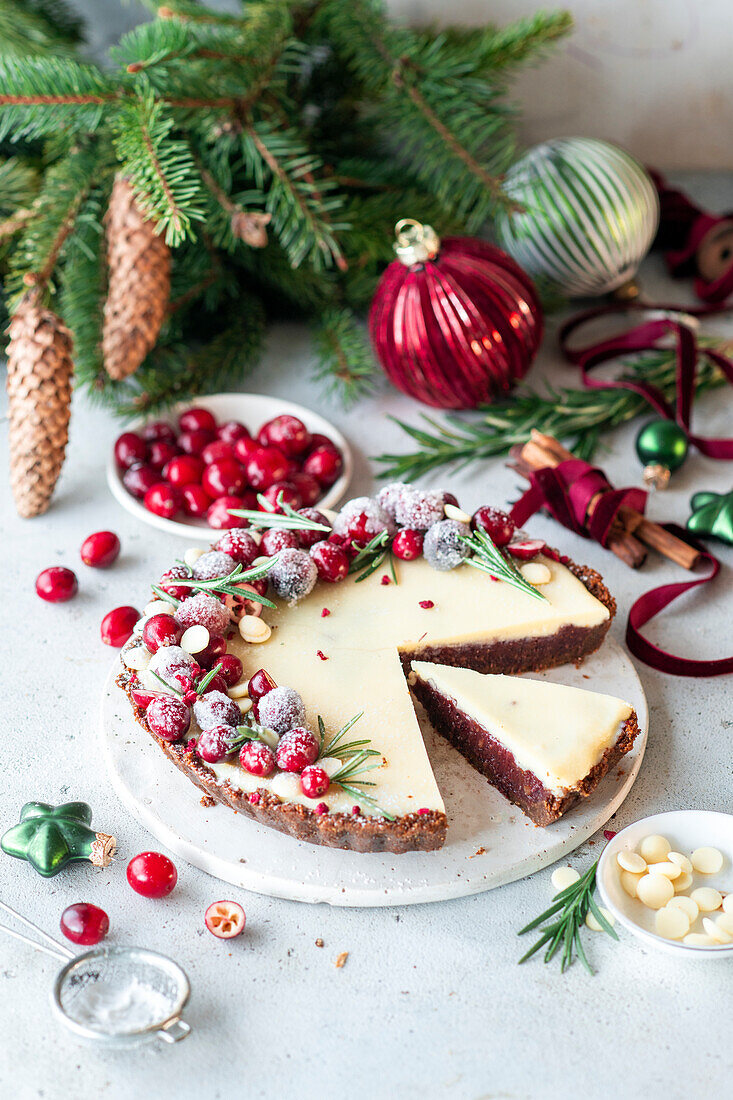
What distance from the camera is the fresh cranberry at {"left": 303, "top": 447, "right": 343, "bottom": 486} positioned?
2.30 m

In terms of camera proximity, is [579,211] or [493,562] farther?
[579,211]

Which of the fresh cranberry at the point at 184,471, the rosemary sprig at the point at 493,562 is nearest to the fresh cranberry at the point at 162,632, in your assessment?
the rosemary sprig at the point at 493,562

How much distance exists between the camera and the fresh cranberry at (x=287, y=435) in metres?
2.35

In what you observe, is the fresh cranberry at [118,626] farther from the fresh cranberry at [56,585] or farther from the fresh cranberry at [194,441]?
the fresh cranberry at [194,441]

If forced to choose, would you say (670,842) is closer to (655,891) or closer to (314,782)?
(655,891)

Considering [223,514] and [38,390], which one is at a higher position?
[38,390]

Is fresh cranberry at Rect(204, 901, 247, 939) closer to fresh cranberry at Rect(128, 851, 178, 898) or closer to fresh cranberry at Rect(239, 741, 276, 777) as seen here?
fresh cranberry at Rect(128, 851, 178, 898)

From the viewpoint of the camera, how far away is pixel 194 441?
7.91 feet

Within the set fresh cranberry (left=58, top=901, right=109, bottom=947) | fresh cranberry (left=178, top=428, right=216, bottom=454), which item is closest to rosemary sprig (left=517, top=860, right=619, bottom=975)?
fresh cranberry (left=58, top=901, right=109, bottom=947)

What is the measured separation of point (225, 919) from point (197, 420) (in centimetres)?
133

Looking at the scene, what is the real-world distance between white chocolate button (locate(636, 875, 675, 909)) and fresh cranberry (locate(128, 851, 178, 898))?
738mm

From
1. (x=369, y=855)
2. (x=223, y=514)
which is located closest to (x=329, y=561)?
(x=223, y=514)

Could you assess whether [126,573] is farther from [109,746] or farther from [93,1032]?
[93,1032]

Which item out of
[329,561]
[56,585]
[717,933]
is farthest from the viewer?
[56,585]
